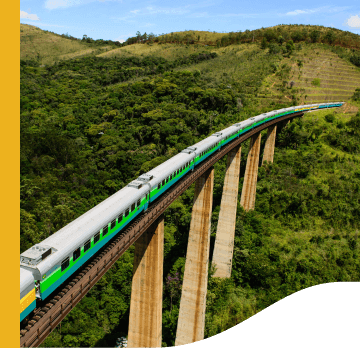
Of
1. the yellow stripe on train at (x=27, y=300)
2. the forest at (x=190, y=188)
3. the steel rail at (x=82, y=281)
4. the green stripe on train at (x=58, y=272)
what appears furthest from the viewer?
the forest at (x=190, y=188)

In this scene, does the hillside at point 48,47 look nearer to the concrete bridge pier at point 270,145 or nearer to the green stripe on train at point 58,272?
the concrete bridge pier at point 270,145

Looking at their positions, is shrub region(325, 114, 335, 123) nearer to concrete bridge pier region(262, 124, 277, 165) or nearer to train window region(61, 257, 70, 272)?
concrete bridge pier region(262, 124, 277, 165)

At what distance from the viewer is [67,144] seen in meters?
47.3

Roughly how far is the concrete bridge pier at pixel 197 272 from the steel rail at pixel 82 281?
6.89m

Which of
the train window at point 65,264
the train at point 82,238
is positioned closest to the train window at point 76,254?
the train at point 82,238

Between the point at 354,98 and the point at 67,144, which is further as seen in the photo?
the point at 354,98

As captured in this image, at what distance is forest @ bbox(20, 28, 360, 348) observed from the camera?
1120 inches

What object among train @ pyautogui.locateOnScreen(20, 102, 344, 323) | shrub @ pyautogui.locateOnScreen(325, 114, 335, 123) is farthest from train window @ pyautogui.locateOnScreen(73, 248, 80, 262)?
shrub @ pyautogui.locateOnScreen(325, 114, 335, 123)

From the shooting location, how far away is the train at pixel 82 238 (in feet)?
27.3

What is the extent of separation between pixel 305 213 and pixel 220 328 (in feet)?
59.4

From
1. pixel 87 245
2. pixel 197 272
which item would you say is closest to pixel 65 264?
pixel 87 245

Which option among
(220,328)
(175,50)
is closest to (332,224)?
(220,328)

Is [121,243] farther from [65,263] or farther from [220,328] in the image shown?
[220,328]

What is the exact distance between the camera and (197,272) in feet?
79.7
